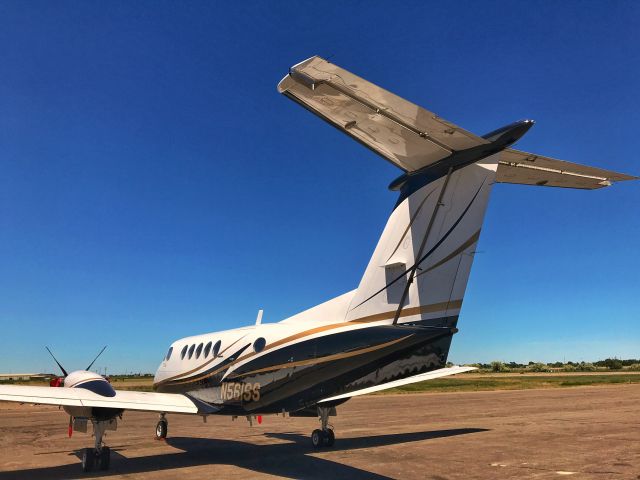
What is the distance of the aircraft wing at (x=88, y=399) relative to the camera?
10.5 m


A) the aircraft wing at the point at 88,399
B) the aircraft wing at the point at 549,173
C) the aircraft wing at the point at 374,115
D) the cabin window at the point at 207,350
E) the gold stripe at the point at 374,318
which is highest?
the aircraft wing at the point at 549,173

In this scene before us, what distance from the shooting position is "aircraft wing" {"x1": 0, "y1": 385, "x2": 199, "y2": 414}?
34.3 feet

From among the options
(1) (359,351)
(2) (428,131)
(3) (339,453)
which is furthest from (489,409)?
(2) (428,131)

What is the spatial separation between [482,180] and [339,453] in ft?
25.5

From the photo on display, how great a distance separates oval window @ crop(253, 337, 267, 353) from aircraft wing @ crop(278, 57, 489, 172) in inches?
209

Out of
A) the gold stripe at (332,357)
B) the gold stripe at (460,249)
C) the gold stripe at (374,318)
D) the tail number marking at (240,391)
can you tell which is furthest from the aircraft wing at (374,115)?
the tail number marking at (240,391)

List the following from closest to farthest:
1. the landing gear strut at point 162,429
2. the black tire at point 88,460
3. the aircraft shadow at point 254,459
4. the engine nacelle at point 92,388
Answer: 1. the aircraft shadow at point 254,459
2. the black tire at point 88,460
3. the engine nacelle at point 92,388
4. the landing gear strut at point 162,429

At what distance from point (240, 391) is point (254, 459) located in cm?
165

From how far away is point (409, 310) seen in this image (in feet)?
30.3

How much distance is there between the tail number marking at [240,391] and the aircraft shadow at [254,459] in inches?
56.8

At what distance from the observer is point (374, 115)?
25.1 feet

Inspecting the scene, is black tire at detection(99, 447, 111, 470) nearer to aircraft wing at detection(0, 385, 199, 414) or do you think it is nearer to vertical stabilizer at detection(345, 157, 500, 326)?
aircraft wing at detection(0, 385, 199, 414)

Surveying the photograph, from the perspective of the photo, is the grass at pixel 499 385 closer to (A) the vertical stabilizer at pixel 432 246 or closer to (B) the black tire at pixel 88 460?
(B) the black tire at pixel 88 460

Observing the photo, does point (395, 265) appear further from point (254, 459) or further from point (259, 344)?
point (254, 459)
